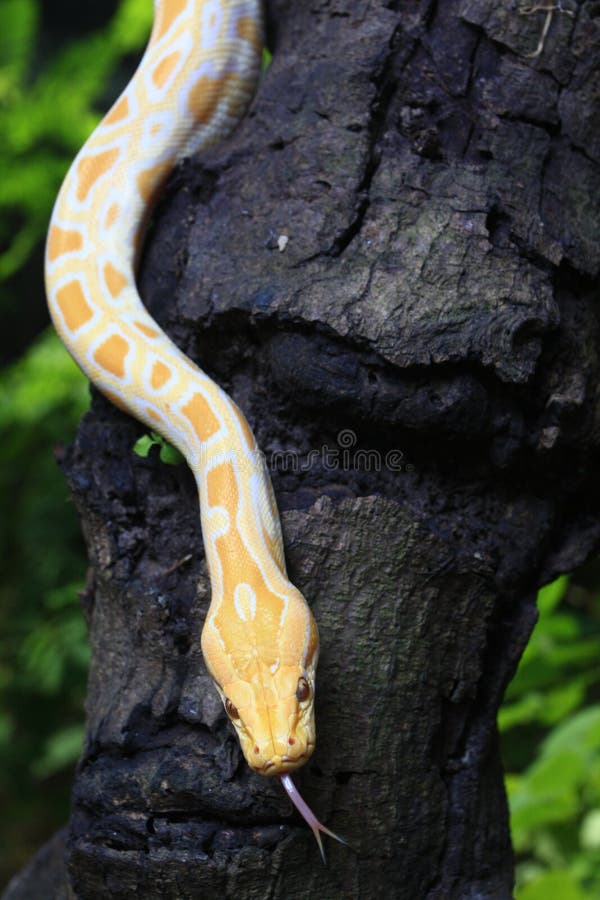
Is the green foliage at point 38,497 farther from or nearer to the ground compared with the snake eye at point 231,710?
nearer to the ground

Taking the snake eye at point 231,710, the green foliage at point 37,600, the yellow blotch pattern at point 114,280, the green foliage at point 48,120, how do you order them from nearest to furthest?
1. the snake eye at point 231,710
2. the yellow blotch pattern at point 114,280
3. the green foliage at point 37,600
4. the green foliage at point 48,120

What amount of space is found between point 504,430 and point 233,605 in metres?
0.89

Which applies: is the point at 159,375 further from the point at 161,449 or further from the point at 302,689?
the point at 302,689

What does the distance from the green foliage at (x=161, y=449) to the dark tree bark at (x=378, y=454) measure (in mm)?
44

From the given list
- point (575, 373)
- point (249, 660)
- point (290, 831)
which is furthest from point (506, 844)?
point (575, 373)

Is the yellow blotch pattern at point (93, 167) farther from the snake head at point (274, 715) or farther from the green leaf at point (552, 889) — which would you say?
the green leaf at point (552, 889)

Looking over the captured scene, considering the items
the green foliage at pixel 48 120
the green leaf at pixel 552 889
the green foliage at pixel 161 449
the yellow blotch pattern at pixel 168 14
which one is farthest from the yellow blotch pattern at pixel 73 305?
the green leaf at pixel 552 889

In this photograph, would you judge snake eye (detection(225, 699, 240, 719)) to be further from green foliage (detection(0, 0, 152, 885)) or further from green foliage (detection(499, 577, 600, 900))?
green foliage (detection(0, 0, 152, 885))

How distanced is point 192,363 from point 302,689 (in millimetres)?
1043

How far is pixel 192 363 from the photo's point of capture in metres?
2.61

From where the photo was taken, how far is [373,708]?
219 centimetres

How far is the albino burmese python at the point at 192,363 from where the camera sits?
84.0 inches

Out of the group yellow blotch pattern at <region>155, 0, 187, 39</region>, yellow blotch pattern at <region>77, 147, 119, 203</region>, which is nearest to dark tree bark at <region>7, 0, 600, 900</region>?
yellow blotch pattern at <region>77, 147, 119, 203</region>

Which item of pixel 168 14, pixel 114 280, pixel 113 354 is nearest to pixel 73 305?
pixel 114 280
